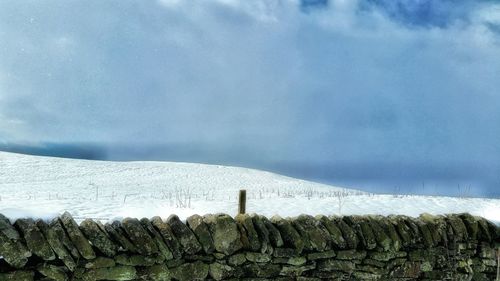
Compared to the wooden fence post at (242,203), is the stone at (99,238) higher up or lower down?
lower down

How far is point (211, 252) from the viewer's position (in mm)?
5824

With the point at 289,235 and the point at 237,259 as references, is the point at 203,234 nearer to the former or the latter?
the point at 237,259

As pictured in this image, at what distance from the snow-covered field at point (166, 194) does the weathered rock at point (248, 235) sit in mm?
1654

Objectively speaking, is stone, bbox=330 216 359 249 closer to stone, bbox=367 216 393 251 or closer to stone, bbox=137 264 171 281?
stone, bbox=367 216 393 251

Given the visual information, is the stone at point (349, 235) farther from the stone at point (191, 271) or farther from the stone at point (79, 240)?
the stone at point (79, 240)

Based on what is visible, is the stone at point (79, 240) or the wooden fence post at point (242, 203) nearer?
the stone at point (79, 240)

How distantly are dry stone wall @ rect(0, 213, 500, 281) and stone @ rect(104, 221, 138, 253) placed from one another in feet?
0.03

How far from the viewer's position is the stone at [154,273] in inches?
220

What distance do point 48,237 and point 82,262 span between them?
435 mm

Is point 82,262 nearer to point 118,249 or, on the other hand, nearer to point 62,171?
point 118,249

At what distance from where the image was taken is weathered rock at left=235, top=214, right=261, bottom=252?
596 cm

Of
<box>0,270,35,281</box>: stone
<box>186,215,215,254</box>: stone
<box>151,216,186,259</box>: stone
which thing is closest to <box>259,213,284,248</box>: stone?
<box>186,215,215,254</box>: stone

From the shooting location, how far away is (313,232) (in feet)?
20.7

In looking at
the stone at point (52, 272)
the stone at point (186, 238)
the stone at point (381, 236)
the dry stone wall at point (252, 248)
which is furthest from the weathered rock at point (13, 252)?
the stone at point (381, 236)
